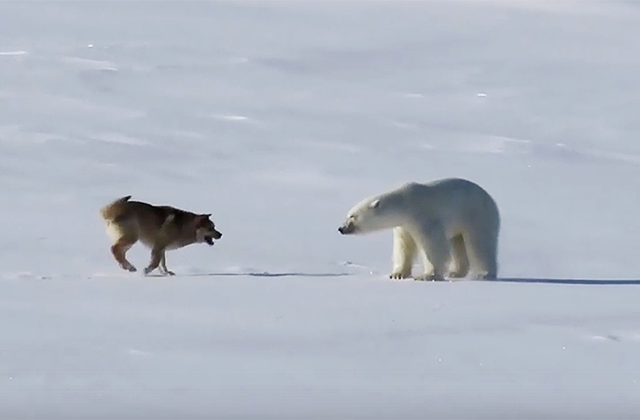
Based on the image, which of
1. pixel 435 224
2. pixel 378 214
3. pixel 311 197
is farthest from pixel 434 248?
pixel 311 197

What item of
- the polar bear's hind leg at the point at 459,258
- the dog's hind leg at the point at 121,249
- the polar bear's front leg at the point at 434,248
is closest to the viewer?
the polar bear's front leg at the point at 434,248

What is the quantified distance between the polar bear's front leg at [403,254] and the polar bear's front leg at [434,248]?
0.13m

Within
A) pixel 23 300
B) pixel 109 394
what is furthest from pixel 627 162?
pixel 109 394

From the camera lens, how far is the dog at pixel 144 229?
8.36m

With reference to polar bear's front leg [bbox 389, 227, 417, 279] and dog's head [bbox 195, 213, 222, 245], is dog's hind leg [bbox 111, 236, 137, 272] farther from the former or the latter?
polar bear's front leg [bbox 389, 227, 417, 279]

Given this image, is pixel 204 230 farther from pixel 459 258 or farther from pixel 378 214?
pixel 459 258

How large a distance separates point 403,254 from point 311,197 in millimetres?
3615

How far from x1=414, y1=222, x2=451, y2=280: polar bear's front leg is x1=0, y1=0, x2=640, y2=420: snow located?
270 mm

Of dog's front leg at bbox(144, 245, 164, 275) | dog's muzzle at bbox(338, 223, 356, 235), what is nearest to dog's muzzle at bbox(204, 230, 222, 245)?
dog's front leg at bbox(144, 245, 164, 275)

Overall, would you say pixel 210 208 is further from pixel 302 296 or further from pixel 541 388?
pixel 541 388

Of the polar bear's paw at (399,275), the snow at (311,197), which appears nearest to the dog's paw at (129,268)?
the snow at (311,197)

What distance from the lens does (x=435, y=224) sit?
821 cm

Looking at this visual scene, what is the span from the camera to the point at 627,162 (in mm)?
14594

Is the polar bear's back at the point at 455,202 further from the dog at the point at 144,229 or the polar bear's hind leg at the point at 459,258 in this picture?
the dog at the point at 144,229
